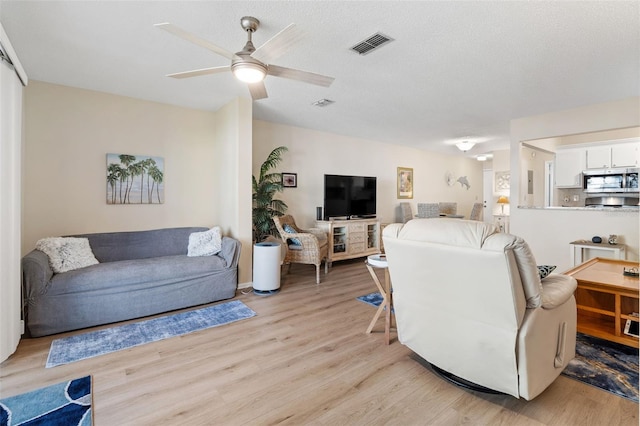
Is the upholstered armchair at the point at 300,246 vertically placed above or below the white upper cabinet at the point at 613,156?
below

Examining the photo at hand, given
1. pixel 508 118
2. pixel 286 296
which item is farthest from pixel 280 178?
pixel 508 118

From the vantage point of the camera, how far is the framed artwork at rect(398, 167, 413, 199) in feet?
23.9

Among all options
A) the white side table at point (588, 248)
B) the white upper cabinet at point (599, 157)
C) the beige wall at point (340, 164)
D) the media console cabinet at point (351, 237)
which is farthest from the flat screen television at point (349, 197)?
the white upper cabinet at point (599, 157)

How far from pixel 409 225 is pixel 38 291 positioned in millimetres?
Answer: 3166

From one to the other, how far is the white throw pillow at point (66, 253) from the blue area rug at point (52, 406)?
137cm

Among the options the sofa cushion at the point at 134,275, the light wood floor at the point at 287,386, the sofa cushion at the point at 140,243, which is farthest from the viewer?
the sofa cushion at the point at 140,243

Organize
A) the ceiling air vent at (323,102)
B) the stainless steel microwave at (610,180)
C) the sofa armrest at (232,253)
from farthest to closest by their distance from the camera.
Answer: the stainless steel microwave at (610,180) → the ceiling air vent at (323,102) → the sofa armrest at (232,253)

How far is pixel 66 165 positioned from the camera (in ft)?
11.3

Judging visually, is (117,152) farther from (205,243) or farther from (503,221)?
(503,221)

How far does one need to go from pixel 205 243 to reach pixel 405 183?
5242 mm

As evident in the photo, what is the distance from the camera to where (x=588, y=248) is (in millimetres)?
4094

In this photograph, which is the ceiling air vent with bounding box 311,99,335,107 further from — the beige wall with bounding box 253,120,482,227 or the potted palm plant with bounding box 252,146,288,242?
the beige wall with bounding box 253,120,482,227

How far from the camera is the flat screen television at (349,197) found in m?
5.36

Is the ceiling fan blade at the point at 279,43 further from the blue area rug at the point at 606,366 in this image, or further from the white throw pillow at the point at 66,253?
the blue area rug at the point at 606,366
